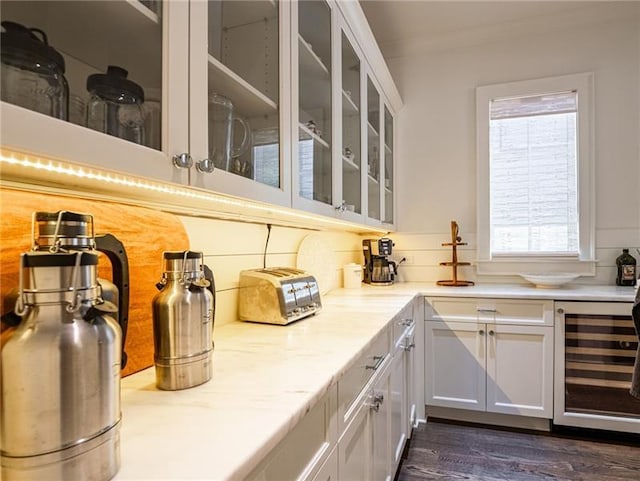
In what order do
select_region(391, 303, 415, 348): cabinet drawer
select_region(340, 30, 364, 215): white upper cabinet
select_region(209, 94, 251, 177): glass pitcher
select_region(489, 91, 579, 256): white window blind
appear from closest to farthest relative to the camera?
select_region(209, 94, 251, 177): glass pitcher
select_region(391, 303, 415, 348): cabinet drawer
select_region(340, 30, 364, 215): white upper cabinet
select_region(489, 91, 579, 256): white window blind

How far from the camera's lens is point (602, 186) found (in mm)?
2643

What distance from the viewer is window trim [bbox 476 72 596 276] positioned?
2.65m

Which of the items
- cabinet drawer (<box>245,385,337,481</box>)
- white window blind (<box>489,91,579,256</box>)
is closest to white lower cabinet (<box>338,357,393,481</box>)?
cabinet drawer (<box>245,385,337,481</box>)

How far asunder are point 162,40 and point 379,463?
1.46 m

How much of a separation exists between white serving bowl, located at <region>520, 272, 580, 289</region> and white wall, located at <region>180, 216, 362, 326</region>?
5.47 feet

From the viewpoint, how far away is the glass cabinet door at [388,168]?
8.96 ft

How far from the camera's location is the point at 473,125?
2941mm

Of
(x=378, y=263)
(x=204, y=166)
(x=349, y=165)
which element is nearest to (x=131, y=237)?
(x=204, y=166)

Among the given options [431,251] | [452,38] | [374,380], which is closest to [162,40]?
[374,380]

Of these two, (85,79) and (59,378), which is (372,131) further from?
(59,378)

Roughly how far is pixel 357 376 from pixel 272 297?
44cm

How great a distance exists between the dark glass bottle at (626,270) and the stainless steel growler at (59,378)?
9.98ft

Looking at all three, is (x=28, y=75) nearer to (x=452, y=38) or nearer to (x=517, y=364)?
(x=517, y=364)

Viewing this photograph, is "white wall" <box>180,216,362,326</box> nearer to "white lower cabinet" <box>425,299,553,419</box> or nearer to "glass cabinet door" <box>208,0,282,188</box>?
"glass cabinet door" <box>208,0,282,188</box>
